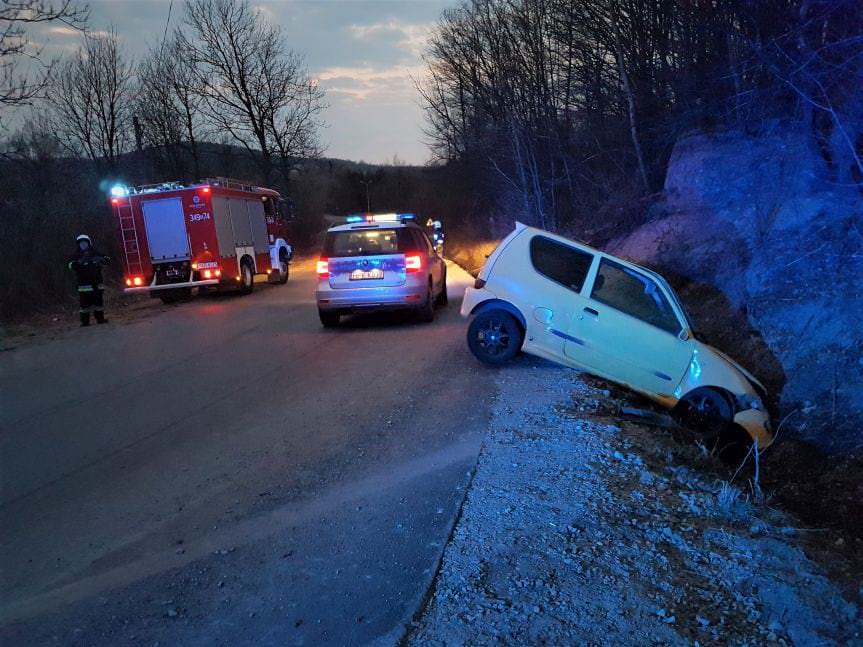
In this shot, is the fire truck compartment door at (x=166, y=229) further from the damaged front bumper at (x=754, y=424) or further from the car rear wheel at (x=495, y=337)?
the damaged front bumper at (x=754, y=424)

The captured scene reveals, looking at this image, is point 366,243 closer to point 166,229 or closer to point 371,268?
point 371,268

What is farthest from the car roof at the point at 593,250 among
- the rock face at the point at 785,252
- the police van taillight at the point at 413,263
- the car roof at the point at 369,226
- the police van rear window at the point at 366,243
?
the car roof at the point at 369,226

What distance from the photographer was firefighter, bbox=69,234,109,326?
13445 mm

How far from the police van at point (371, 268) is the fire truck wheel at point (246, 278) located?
8467mm

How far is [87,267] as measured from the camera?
44.1ft

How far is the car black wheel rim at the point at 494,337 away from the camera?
809 centimetres

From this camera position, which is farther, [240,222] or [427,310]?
[240,222]

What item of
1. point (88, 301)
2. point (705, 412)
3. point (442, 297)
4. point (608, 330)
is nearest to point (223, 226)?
point (88, 301)

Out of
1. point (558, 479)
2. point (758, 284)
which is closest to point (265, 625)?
point (558, 479)

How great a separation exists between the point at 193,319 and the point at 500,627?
12.7 meters

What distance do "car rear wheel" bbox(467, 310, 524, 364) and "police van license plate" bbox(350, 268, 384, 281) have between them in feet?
10.3

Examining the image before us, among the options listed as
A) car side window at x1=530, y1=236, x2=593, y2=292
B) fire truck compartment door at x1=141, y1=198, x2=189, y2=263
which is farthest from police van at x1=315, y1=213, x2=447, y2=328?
fire truck compartment door at x1=141, y1=198, x2=189, y2=263

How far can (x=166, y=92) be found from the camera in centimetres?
3650

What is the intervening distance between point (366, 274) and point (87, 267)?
22.2ft
